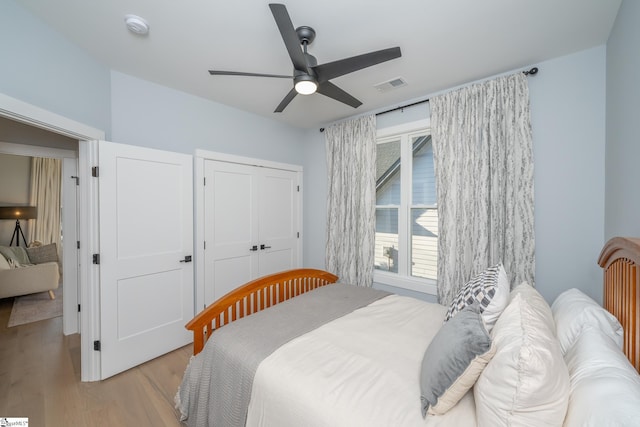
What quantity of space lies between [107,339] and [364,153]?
3.12 m

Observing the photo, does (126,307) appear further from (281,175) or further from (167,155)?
(281,175)

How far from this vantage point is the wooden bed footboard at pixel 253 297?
1.75 m

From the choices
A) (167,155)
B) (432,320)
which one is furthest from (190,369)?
(167,155)

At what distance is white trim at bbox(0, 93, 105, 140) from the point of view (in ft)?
4.91

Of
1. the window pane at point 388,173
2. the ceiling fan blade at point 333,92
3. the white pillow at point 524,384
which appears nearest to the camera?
the white pillow at point 524,384

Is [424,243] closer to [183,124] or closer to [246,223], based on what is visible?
[246,223]

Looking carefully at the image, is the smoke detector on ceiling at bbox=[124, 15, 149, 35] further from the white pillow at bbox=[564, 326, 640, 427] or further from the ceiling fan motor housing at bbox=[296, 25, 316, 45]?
the white pillow at bbox=[564, 326, 640, 427]

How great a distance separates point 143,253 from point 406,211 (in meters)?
2.73

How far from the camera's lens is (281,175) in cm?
367

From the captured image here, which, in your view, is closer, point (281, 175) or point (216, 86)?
point (216, 86)

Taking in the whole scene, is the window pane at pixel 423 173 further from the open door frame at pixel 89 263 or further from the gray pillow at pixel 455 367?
the open door frame at pixel 89 263

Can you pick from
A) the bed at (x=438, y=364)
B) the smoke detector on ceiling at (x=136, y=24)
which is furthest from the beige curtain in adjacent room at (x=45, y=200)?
the bed at (x=438, y=364)

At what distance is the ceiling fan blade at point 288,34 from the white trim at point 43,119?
159cm

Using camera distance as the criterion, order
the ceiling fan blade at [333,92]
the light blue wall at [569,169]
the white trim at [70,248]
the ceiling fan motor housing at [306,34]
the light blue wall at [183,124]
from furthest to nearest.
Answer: the white trim at [70,248]
the light blue wall at [183,124]
the light blue wall at [569,169]
the ceiling fan blade at [333,92]
the ceiling fan motor housing at [306,34]
